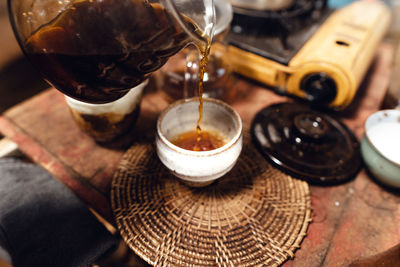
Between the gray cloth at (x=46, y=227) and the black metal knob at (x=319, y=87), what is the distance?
797mm

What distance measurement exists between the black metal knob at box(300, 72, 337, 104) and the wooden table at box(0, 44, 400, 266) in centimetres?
11

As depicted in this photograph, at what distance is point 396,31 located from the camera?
5.34ft

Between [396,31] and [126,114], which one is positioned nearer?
[126,114]

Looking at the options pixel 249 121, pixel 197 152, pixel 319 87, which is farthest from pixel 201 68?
pixel 319 87

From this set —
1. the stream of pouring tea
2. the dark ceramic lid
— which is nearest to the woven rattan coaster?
the dark ceramic lid

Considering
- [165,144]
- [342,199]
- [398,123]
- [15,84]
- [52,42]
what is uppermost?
[52,42]

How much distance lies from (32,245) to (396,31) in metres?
1.97

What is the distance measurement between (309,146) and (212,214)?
1.22ft

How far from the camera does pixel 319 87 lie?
39.2 inches

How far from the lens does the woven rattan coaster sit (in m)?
0.65

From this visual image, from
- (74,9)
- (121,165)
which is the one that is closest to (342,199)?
(121,165)

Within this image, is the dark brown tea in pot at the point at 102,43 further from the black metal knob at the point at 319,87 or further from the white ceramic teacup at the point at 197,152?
the black metal knob at the point at 319,87

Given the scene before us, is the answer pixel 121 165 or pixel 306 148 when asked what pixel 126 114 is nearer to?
pixel 121 165

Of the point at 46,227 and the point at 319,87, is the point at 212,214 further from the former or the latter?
the point at 319,87
